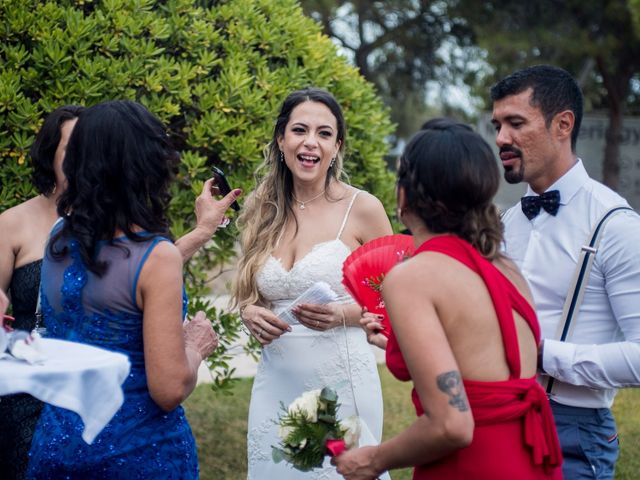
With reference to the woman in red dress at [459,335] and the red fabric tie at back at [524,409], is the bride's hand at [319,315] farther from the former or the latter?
the red fabric tie at back at [524,409]

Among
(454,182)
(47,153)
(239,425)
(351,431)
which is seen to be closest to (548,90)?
(454,182)

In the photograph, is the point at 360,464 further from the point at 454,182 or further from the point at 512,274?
the point at 454,182

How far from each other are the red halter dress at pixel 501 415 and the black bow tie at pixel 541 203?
32.5 inches

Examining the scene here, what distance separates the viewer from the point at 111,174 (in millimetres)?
2977

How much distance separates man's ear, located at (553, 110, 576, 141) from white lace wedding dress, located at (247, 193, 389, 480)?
4.71 feet

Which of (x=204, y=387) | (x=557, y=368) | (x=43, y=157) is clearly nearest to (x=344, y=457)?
(x=557, y=368)

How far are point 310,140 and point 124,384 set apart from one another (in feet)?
6.64

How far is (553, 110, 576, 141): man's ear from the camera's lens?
347cm

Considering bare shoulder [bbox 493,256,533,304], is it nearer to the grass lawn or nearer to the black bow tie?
the black bow tie

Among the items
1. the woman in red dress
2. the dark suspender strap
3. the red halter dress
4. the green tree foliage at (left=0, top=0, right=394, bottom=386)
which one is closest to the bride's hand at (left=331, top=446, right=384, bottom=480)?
the woman in red dress

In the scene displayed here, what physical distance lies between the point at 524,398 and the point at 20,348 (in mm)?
1461

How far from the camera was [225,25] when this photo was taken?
5.82 metres

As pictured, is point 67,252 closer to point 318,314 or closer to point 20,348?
point 20,348

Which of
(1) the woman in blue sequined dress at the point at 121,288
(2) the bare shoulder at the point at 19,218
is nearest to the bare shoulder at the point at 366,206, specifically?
(2) the bare shoulder at the point at 19,218
